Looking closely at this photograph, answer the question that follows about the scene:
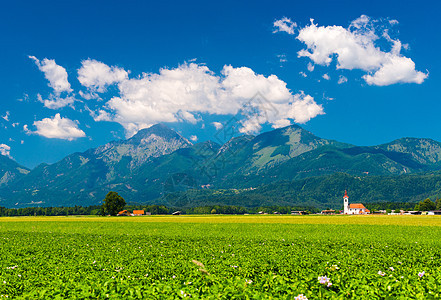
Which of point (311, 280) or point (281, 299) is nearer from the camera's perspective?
point (281, 299)

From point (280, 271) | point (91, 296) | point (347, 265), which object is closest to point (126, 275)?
point (91, 296)

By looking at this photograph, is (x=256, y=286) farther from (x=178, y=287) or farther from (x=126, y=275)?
(x=126, y=275)

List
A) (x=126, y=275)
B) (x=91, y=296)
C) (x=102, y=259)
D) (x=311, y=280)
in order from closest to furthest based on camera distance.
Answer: (x=91, y=296) → (x=311, y=280) → (x=126, y=275) → (x=102, y=259)

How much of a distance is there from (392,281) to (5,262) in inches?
843

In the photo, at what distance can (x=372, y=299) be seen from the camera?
9016mm

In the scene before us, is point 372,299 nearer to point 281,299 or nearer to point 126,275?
point 281,299

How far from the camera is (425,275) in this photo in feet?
41.3

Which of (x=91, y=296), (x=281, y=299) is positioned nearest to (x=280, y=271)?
(x=281, y=299)

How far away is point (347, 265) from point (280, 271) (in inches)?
156

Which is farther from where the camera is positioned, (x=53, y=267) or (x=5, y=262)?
(x=5, y=262)

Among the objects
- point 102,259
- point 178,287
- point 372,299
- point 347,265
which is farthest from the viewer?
point 102,259

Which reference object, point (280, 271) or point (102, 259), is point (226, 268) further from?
point (102, 259)

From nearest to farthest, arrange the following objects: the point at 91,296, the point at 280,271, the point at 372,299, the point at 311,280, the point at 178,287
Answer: the point at 372,299, the point at 91,296, the point at 178,287, the point at 311,280, the point at 280,271

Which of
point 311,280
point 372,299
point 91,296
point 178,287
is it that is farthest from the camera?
point 311,280
